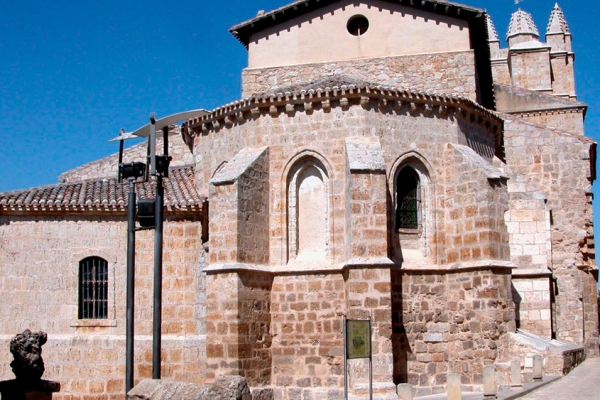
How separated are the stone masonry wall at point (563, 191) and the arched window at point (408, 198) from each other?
765 cm

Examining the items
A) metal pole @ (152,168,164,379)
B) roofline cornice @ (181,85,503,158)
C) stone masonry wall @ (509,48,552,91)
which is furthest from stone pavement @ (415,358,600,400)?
stone masonry wall @ (509,48,552,91)

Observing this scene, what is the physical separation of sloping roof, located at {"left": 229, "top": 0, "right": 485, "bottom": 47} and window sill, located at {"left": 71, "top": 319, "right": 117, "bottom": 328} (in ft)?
28.8

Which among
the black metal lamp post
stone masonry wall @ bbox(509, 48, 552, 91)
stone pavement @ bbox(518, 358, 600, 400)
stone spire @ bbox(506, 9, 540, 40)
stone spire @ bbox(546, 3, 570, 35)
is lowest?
stone pavement @ bbox(518, 358, 600, 400)

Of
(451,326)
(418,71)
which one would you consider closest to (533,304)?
(451,326)

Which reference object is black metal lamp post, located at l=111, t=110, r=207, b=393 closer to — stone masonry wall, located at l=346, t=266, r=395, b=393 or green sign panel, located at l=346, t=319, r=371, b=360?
green sign panel, located at l=346, t=319, r=371, b=360

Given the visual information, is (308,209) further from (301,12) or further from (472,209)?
(301,12)

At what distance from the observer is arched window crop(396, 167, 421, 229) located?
1789 cm

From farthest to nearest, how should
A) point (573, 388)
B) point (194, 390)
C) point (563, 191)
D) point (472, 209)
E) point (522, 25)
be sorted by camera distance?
point (522, 25) < point (563, 191) < point (472, 209) < point (573, 388) < point (194, 390)

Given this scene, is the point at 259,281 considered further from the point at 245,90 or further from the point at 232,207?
the point at 245,90

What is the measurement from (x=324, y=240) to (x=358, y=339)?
458 cm

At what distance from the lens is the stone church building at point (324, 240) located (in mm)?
16672

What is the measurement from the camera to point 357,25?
21.7 metres

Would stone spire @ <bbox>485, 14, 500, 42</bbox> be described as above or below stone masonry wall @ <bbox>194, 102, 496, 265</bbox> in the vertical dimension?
above

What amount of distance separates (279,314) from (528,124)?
11758mm
